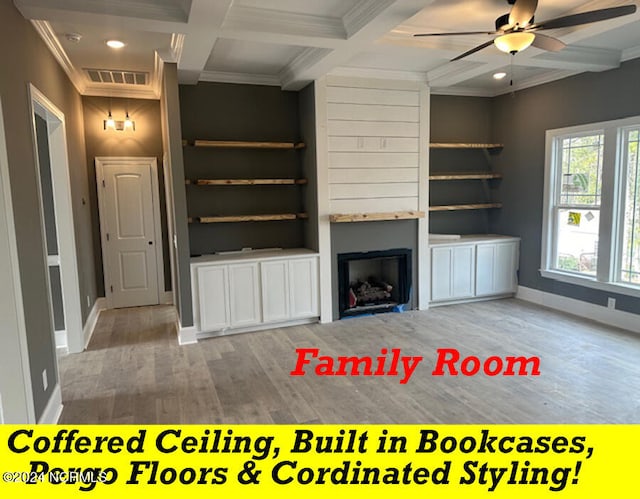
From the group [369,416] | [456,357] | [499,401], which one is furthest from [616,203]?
[369,416]

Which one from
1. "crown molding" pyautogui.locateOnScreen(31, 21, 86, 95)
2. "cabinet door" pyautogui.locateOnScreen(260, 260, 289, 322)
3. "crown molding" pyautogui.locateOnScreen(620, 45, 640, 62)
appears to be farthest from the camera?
"cabinet door" pyautogui.locateOnScreen(260, 260, 289, 322)

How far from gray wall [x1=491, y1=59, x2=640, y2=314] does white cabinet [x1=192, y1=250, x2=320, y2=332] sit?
9.63 feet

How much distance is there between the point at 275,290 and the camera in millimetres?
5008

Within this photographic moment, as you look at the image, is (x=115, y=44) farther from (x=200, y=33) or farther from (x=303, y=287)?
(x=303, y=287)

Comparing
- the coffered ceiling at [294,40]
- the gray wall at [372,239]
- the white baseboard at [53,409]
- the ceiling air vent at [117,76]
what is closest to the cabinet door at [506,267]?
the gray wall at [372,239]

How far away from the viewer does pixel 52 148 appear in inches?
166

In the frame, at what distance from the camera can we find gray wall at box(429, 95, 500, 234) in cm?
621

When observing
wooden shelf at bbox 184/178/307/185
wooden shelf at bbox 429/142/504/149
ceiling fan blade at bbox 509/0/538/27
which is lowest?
wooden shelf at bbox 184/178/307/185

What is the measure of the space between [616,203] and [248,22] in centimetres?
414

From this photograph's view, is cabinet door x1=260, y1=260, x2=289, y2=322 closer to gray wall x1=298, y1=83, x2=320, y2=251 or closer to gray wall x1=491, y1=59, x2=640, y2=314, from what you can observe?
gray wall x1=298, y1=83, x2=320, y2=251

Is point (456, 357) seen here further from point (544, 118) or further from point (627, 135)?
point (544, 118)

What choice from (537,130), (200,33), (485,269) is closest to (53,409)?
(200,33)

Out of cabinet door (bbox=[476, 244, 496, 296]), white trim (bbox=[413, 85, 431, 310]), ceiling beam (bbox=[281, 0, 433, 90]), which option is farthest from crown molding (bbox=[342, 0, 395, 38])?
cabinet door (bbox=[476, 244, 496, 296])

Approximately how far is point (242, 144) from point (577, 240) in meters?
4.05
